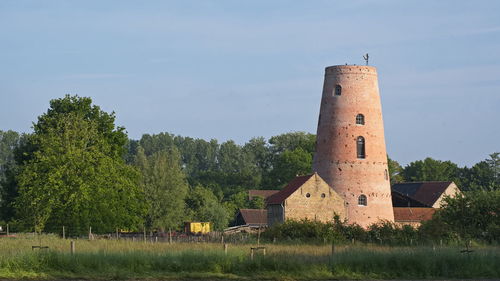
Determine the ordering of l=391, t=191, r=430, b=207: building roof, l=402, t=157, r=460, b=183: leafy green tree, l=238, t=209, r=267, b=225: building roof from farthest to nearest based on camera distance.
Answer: l=402, t=157, r=460, b=183: leafy green tree, l=238, t=209, r=267, b=225: building roof, l=391, t=191, r=430, b=207: building roof

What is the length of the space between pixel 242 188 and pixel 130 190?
66609 millimetres

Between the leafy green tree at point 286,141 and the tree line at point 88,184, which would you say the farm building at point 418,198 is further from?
the leafy green tree at point 286,141

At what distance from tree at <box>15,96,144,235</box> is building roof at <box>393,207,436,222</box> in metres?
20.8

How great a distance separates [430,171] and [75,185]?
72.6 metres

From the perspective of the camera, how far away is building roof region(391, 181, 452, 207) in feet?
258

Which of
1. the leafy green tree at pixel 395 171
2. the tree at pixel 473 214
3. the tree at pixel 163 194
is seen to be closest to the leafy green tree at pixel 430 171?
the leafy green tree at pixel 395 171

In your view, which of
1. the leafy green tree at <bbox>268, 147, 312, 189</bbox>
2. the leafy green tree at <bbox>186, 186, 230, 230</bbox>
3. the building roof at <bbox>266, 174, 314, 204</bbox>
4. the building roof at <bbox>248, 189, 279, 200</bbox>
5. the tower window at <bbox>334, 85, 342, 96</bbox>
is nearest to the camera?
the tower window at <bbox>334, 85, 342, 96</bbox>

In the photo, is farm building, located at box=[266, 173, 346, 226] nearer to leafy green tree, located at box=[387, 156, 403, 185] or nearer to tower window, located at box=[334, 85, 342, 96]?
tower window, located at box=[334, 85, 342, 96]

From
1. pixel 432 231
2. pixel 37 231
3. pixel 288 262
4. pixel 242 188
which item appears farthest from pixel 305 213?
pixel 242 188

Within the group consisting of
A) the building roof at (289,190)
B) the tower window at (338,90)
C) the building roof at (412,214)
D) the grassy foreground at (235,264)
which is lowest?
the grassy foreground at (235,264)

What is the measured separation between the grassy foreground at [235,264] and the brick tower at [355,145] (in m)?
23.5

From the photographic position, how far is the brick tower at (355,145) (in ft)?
185

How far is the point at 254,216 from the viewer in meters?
81.7

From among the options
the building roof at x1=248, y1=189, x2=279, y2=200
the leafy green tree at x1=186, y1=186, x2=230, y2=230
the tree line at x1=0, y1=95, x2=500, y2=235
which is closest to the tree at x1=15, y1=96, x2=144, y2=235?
the tree line at x1=0, y1=95, x2=500, y2=235
